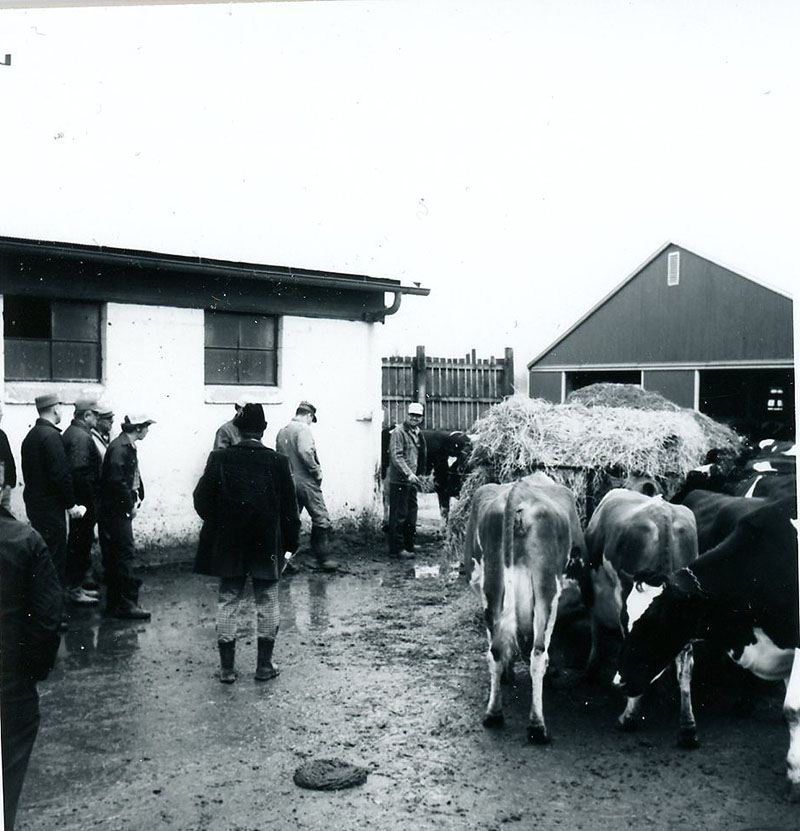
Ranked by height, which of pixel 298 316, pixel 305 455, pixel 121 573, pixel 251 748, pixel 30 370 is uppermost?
pixel 298 316

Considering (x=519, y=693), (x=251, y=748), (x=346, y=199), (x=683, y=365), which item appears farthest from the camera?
(x=683, y=365)

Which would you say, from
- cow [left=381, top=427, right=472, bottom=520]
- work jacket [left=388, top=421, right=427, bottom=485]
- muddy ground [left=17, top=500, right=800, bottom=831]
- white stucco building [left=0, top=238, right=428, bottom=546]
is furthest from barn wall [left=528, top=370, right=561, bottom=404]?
muddy ground [left=17, top=500, right=800, bottom=831]

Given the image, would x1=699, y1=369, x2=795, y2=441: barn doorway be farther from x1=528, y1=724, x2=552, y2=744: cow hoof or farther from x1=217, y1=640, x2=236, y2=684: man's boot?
x1=217, y1=640, x2=236, y2=684: man's boot

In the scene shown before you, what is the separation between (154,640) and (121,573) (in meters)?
0.78

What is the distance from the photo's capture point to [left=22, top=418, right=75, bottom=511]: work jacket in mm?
6277

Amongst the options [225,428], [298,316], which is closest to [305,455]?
[225,428]

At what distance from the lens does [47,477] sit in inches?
248

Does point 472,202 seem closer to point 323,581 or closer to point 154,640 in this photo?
point 154,640

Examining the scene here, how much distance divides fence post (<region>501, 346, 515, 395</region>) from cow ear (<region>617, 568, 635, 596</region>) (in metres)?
7.16

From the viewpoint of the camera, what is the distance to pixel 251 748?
443cm

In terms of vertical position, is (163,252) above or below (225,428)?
above

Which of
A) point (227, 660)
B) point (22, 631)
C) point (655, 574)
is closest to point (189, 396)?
point (227, 660)

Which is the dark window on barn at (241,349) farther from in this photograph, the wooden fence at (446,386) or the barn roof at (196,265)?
the wooden fence at (446,386)

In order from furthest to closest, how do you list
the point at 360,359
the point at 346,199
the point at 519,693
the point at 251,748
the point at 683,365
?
1. the point at 360,359
2. the point at 683,365
3. the point at 519,693
4. the point at 346,199
5. the point at 251,748
